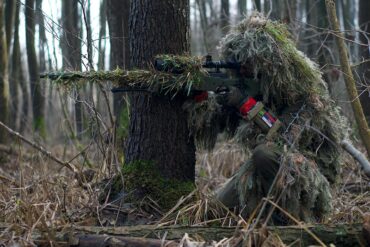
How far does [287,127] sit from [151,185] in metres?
1.21

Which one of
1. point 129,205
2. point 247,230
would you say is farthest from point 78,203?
point 247,230

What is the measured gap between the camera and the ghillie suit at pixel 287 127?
441 cm

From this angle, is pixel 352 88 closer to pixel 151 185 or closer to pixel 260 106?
pixel 260 106

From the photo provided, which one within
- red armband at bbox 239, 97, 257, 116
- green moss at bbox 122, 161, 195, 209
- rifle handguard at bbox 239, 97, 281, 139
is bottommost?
green moss at bbox 122, 161, 195, 209

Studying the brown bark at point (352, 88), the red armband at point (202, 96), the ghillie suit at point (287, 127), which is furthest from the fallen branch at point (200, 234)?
the brown bark at point (352, 88)

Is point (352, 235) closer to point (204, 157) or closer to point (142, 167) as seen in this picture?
point (142, 167)

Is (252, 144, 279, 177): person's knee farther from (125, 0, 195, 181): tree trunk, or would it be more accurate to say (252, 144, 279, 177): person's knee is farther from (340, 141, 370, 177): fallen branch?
(340, 141, 370, 177): fallen branch

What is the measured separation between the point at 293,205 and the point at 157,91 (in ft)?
4.59

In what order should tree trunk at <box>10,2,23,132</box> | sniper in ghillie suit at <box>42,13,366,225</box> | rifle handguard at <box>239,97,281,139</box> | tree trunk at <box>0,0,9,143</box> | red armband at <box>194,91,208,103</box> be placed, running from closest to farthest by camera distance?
sniper in ghillie suit at <box>42,13,366,225</box> < rifle handguard at <box>239,97,281,139</box> < red armband at <box>194,91,208,103</box> < tree trunk at <box>0,0,9,143</box> < tree trunk at <box>10,2,23,132</box>

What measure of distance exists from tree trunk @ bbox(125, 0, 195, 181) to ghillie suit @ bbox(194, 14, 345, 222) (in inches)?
17.9

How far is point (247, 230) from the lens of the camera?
350 centimetres

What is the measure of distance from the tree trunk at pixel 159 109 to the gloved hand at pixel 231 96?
0.35m

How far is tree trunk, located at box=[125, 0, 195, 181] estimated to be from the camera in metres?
4.81

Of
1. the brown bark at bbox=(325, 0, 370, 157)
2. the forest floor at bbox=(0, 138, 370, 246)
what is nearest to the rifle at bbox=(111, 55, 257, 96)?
the forest floor at bbox=(0, 138, 370, 246)
